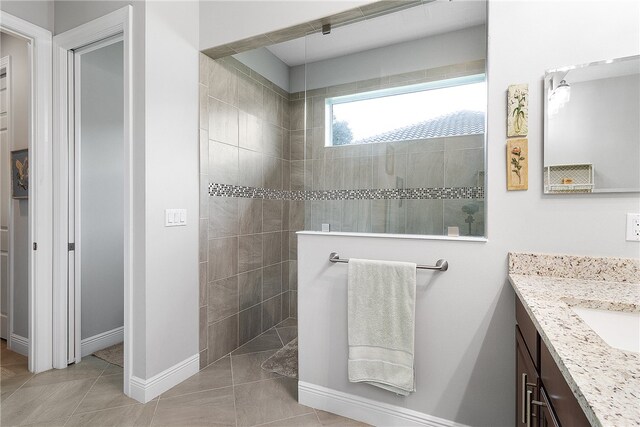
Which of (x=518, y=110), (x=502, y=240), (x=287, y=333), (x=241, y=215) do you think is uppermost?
(x=518, y=110)

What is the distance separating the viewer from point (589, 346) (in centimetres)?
76

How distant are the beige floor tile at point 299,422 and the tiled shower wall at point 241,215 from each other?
0.89 meters

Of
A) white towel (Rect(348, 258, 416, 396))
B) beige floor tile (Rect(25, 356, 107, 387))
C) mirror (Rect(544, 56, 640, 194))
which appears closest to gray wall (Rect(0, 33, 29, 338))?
beige floor tile (Rect(25, 356, 107, 387))

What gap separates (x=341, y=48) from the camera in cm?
213

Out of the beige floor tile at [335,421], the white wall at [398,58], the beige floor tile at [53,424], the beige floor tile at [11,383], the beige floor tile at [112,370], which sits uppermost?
the white wall at [398,58]

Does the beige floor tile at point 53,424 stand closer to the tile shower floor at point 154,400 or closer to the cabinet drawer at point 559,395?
the tile shower floor at point 154,400

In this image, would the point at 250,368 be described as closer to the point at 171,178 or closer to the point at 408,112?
the point at 171,178

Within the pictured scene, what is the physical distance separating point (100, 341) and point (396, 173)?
2767 mm

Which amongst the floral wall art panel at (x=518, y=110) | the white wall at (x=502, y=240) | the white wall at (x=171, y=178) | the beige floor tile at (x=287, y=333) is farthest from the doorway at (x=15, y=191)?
the floral wall art panel at (x=518, y=110)

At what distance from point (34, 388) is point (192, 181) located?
1.66m

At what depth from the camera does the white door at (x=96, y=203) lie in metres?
2.42

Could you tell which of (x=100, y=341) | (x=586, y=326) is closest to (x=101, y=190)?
(x=100, y=341)

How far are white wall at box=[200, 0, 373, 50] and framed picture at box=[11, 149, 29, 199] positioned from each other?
166cm

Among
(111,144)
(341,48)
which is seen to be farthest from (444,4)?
(111,144)
